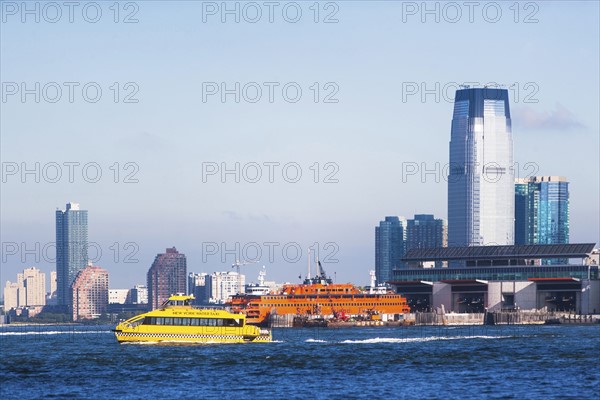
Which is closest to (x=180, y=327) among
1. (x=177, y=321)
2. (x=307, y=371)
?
(x=177, y=321)

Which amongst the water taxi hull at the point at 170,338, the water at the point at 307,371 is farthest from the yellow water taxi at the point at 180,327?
the water at the point at 307,371

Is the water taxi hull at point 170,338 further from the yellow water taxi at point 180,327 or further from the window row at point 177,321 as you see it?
the window row at point 177,321

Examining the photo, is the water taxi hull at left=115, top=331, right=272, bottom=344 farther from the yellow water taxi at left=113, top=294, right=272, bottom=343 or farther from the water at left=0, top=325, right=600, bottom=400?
the water at left=0, top=325, right=600, bottom=400

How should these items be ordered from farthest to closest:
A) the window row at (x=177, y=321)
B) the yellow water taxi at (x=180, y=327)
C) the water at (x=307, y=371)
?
the window row at (x=177, y=321), the yellow water taxi at (x=180, y=327), the water at (x=307, y=371)

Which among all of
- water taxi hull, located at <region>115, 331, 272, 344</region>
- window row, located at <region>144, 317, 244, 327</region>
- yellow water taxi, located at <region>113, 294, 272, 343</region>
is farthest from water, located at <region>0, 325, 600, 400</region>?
window row, located at <region>144, 317, 244, 327</region>

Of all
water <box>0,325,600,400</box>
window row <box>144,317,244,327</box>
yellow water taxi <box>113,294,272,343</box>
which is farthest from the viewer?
window row <box>144,317,244,327</box>

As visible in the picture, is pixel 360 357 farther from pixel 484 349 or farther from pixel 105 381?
pixel 105 381

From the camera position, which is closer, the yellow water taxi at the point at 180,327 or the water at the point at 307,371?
the water at the point at 307,371

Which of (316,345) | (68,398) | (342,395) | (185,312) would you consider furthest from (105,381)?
(316,345)

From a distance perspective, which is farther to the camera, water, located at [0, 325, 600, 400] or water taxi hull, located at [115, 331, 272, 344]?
water taxi hull, located at [115, 331, 272, 344]
